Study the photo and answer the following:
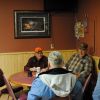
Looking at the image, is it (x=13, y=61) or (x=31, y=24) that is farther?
(x=31, y=24)

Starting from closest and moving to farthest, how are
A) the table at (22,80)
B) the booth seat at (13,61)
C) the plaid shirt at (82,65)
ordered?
the table at (22,80) < the plaid shirt at (82,65) < the booth seat at (13,61)

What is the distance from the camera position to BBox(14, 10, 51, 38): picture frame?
20.5 feet

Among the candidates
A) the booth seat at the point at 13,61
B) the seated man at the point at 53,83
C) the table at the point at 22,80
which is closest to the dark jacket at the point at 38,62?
the booth seat at the point at 13,61

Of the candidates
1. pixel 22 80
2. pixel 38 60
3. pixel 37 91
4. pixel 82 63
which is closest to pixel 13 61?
pixel 38 60

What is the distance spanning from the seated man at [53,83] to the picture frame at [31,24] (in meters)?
3.55

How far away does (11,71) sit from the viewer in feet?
20.5

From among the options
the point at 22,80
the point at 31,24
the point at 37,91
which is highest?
the point at 31,24

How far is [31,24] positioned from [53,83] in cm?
375

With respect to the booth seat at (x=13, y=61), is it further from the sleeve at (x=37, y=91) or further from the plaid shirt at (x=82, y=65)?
the sleeve at (x=37, y=91)

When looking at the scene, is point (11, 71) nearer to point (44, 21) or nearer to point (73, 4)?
point (44, 21)

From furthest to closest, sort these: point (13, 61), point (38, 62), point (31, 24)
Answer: point (31, 24), point (13, 61), point (38, 62)

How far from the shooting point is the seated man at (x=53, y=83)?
8.97 ft

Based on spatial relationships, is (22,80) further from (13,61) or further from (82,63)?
Result: (13,61)

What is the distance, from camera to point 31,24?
6.33m
